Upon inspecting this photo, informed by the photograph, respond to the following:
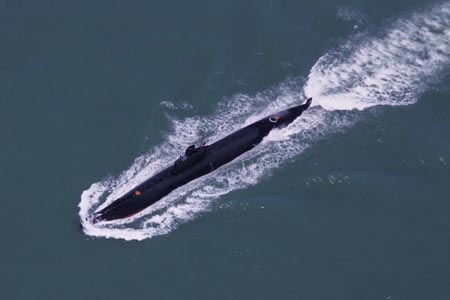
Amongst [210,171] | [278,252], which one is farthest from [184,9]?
[278,252]

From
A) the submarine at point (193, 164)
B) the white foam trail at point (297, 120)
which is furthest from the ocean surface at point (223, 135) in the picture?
the submarine at point (193, 164)

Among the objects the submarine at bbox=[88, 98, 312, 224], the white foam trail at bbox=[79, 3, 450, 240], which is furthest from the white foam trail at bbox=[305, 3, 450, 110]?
the submarine at bbox=[88, 98, 312, 224]

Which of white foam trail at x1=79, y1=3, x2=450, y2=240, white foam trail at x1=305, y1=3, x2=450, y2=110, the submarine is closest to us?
the submarine

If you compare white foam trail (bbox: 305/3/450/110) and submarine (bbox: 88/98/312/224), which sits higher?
white foam trail (bbox: 305/3/450/110)

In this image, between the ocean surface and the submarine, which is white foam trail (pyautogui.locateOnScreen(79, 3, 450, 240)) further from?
the submarine

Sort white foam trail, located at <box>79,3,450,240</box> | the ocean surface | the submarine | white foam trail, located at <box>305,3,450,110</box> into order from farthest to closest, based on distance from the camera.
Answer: white foam trail, located at <box>305,3,450,110</box> → white foam trail, located at <box>79,3,450,240</box> → the submarine → the ocean surface

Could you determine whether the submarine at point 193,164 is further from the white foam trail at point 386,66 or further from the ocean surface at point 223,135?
the white foam trail at point 386,66
